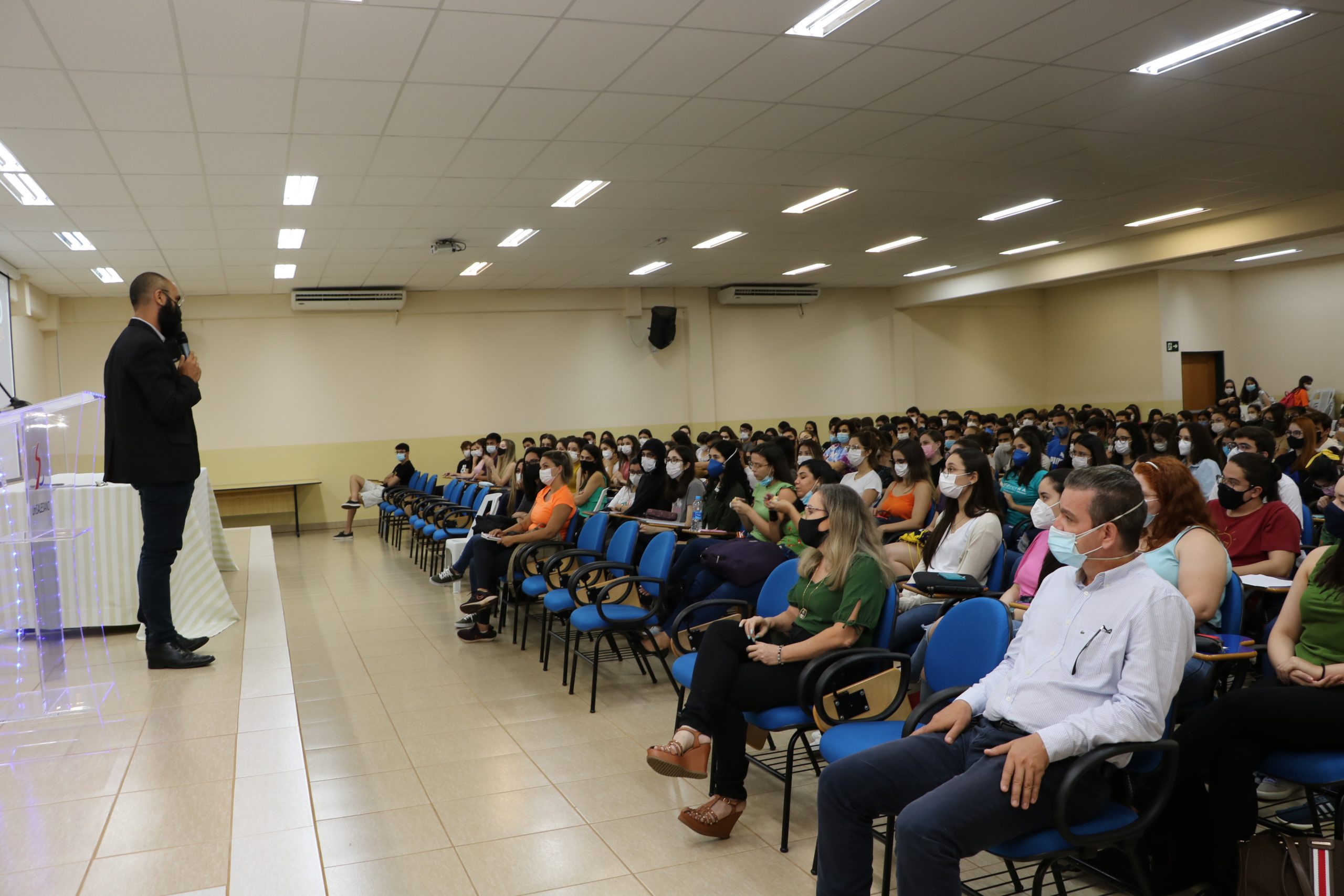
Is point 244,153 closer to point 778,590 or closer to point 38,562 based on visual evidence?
point 38,562

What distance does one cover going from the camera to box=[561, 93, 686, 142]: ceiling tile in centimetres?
568

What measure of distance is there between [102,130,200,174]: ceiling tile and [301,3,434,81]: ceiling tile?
62.2 inches

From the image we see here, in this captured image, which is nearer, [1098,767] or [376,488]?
[1098,767]

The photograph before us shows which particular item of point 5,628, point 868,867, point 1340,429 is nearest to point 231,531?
point 5,628

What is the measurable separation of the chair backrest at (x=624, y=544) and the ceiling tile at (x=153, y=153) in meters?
3.87

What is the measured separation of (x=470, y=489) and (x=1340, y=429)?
7.51 metres

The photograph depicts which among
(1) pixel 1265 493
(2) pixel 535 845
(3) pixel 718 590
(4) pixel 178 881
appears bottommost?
(2) pixel 535 845

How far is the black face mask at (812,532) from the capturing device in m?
3.36

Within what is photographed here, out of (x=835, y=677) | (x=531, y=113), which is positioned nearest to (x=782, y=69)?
(x=531, y=113)

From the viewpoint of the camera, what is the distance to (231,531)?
9.30m

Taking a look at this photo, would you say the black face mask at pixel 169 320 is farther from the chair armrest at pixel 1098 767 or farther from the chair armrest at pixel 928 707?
the chair armrest at pixel 1098 767

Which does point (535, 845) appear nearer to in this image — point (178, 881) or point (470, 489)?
point (178, 881)

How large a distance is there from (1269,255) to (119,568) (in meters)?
16.2

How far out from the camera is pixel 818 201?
8805 mm
